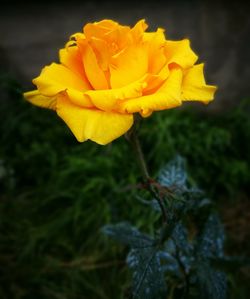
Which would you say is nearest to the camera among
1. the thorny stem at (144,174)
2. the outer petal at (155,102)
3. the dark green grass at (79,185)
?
the outer petal at (155,102)

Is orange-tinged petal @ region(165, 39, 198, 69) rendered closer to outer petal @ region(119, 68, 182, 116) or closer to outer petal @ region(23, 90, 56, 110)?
outer petal @ region(119, 68, 182, 116)

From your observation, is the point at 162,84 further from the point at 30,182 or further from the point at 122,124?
the point at 30,182

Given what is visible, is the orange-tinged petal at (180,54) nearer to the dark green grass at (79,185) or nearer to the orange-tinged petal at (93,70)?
the orange-tinged petal at (93,70)

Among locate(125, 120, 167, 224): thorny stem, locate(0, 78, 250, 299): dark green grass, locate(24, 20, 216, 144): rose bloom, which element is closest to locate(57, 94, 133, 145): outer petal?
locate(24, 20, 216, 144): rose bloom

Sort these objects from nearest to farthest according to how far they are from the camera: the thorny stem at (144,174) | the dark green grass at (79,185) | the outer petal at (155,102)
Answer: the outer petal at (155,102)
the thorny stem at (144,174)
the dark green grass at (79,185)

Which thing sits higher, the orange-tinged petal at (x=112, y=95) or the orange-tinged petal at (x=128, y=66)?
the orange-tinged petal at (x=128, y=66)

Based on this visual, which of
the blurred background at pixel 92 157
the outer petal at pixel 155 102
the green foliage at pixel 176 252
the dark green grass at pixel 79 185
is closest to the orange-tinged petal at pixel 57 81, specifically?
the outer petal at pixel 155 102

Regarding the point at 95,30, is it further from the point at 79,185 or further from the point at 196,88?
the point at 79,185
